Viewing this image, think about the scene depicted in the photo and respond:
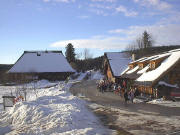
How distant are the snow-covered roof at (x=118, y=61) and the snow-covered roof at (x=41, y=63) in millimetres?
17376

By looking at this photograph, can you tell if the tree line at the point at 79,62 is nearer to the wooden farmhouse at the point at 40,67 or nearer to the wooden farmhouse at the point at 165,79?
the wooden farmhouse at the point at 40,67

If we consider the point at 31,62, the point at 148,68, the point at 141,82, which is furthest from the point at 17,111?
the point at 31,62

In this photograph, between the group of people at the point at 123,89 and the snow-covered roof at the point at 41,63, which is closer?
the group of people at the point at 123,89

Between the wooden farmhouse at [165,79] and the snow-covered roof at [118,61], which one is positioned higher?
the snow-covered roof at [118,61]

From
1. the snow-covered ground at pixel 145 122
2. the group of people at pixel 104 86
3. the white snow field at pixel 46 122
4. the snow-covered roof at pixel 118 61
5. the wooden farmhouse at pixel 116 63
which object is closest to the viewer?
the snow-covered ground at pixel 145 122

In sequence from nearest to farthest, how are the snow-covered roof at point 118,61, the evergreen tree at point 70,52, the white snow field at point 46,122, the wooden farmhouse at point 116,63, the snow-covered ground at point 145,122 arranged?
the snow-covered ground at point 145,122 < the white snow field at point 46,122 < the wooden farmhouse at point 116,63 < the snow-covered roof at point 118,61 < the evergreen tree at point 70,52

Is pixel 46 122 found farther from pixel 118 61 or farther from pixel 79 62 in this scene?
pixel 79 62

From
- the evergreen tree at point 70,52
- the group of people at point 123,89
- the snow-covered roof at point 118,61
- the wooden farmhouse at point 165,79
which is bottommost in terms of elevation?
the group of people at point 123,89

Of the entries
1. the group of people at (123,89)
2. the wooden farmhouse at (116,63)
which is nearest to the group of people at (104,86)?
the group of people at (123,89)

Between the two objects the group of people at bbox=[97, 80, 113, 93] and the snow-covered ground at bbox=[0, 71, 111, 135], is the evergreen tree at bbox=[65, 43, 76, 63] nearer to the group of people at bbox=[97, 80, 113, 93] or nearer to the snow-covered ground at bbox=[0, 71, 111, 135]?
the group of people at bbox=[97, 80, 113, 93]

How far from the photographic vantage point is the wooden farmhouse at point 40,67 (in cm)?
5388

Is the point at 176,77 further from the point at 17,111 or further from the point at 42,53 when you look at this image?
the point at 42,53

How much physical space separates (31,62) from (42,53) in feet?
16.1

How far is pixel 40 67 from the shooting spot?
5553 centimetres
